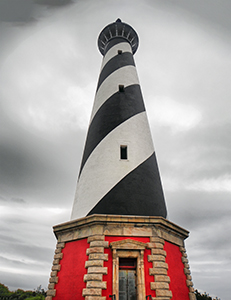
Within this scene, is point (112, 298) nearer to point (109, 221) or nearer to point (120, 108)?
point (109, 221)

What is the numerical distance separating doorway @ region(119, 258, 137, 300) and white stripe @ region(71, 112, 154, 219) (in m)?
1.91

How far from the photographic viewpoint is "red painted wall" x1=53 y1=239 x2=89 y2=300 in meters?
6.09

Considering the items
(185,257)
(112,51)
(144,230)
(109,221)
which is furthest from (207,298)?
(112,51)

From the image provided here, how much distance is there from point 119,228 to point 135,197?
1.18m

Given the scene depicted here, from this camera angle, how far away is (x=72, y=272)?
6.41m

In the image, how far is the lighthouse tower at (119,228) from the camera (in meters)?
6.01

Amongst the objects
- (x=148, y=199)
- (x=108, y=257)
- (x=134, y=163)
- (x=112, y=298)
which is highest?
(x=134, y=163)

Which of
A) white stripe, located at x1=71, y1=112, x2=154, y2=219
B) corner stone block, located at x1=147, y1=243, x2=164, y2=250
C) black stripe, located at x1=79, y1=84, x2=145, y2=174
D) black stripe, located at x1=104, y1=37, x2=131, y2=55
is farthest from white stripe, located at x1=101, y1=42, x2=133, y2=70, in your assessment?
corner stone block, located at x1=147, y1=243, x2=164, y2=250

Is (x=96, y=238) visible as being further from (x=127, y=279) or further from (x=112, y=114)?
(x=112, y=114)

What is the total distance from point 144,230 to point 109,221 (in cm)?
99

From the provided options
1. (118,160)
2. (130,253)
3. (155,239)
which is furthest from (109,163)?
(130,253)

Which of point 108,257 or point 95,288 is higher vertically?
point 108,257

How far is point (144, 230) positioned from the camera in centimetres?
651

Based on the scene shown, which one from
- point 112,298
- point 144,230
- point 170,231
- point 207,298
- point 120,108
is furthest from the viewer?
point 207,298
